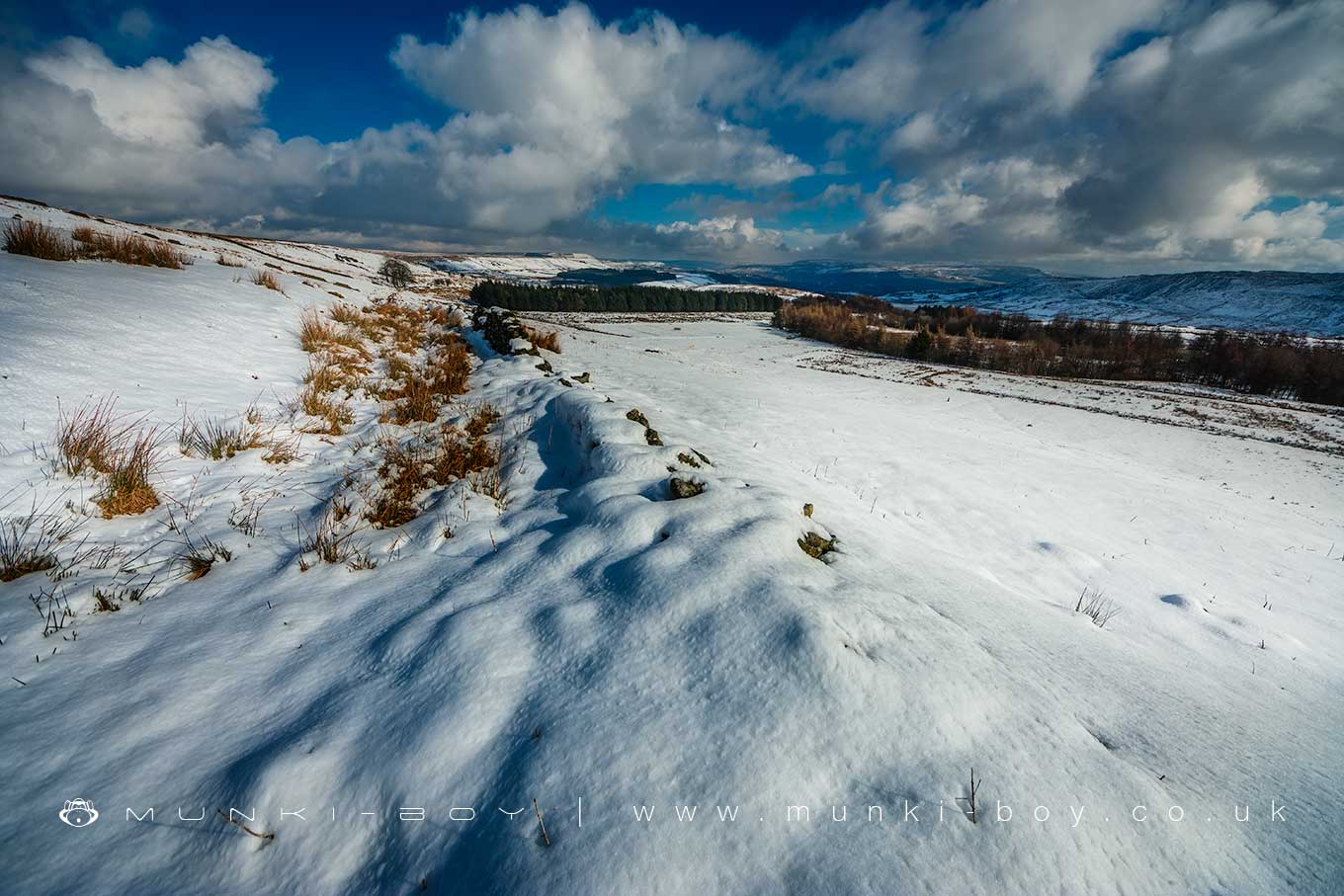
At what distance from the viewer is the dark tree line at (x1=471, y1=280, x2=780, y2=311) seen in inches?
3585

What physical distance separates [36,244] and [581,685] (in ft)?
45.5

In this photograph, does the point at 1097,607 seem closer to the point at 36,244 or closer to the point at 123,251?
the point at 36,244

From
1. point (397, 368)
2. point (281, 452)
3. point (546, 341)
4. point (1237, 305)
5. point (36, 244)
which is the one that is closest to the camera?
point (281, 452)

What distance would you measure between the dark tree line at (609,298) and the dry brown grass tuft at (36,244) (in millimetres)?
78518

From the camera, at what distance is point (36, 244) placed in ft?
28.6

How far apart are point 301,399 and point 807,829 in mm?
8012

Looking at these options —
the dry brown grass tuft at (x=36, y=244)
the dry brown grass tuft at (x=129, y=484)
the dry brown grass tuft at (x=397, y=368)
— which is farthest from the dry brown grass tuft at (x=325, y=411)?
the dry brown grass tuft at (x=36, y=244)

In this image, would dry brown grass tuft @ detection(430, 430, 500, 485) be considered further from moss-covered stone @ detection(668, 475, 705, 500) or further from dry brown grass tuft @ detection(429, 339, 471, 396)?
dry brown grass tuft @ detection(429, 339, 471, 396)

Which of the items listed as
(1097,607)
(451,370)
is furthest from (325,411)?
(1097,607)

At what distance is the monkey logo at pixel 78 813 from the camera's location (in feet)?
5.57

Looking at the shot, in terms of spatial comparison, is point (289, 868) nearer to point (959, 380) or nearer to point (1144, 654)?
point (1144, 654)

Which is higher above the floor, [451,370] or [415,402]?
[451,370]

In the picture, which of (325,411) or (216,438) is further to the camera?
(325,411)

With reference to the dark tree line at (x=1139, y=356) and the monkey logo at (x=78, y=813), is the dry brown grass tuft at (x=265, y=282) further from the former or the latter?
the dark tree line at (x=1139, y=356)
